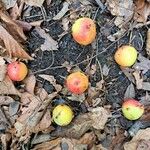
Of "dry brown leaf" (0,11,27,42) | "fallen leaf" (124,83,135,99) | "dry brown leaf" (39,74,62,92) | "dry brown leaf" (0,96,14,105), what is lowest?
"dry brown leaf" (0,96,14,105)

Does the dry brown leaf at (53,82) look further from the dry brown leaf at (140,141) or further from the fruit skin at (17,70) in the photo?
the dry brown leaf at (140,141)

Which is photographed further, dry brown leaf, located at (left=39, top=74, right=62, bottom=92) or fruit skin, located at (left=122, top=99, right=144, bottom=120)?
dry brown leaf, located at (left=39, top=74, right=62, bottom=92)

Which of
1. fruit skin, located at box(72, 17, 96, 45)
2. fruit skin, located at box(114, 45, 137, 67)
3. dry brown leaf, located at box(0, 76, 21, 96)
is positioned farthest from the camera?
dry brown leaf, located at box(0, 76, 21, 96)

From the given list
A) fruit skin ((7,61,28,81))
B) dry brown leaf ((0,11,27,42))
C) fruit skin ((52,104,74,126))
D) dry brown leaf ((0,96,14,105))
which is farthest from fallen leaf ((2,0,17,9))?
fruit skin ((52,104,74,126))

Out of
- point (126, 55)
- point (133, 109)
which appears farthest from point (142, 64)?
point (133, 109)

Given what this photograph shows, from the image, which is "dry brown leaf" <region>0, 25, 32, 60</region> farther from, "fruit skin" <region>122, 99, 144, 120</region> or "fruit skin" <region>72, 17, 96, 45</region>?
"fruit skin" <region>122, 99, 144, 120</region>

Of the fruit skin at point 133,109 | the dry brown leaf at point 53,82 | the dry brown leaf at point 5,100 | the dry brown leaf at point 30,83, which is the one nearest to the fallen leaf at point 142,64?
the fruit skin at point 133,109

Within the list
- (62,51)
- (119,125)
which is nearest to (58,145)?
(119,125)

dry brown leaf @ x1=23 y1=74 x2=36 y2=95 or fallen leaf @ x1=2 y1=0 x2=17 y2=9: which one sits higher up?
fallen leaf @ x1=2 y1=0 x2=17 y2=9
